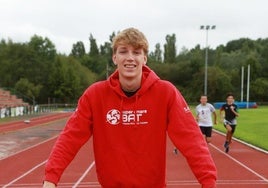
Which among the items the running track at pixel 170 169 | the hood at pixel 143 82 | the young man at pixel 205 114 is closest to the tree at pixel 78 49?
the running track at pixel 170 169

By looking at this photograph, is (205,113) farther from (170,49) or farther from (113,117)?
(170,49)

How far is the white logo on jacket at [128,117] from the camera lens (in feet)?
10.2

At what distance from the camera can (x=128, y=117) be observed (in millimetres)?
3107

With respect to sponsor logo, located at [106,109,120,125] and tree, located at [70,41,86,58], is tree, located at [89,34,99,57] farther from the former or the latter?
sponsor logo, located at [106,109,120,125]

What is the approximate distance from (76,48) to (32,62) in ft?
130

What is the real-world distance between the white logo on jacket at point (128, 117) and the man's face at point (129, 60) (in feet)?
0.72

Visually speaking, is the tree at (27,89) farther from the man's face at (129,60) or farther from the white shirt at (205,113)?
the man's face at (129,60)

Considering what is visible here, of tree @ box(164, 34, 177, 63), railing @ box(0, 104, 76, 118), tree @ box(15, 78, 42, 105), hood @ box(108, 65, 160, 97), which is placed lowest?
railing @ box(0, 104, 76, 118)

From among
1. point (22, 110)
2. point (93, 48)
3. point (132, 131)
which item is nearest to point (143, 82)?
point (132, 131)

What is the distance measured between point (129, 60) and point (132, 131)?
0.43 m

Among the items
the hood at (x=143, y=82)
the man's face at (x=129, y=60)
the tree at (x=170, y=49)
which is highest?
the tree at (x=170, y=49)

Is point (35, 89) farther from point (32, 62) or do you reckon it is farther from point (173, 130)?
point (173, 130)

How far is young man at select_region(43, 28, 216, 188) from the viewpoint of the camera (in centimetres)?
303

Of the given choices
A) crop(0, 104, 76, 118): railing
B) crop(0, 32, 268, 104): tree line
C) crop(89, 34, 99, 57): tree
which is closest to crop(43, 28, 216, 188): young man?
crop(0, 104, 76, 118): railing
